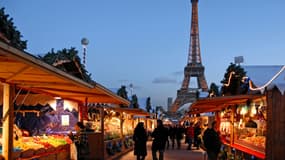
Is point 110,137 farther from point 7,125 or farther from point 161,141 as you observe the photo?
point 7,125

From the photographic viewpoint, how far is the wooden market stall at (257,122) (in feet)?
26.9

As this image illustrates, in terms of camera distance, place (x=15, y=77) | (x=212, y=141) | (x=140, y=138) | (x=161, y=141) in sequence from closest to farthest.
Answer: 1. (x=15, y=77)
2. (x=212, y=141)
3. (x=161, y=141)
4. (x=140, y=138)

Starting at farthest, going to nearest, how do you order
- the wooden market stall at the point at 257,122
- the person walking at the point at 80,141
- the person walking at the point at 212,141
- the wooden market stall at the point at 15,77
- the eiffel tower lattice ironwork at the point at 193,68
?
the eiffel tower lattice ironwork at the point at 193,68
the person walking at the point at 80,141
the person walking at the point at 212,141
the wooden market stall at the point at 257,122
the wooden market stall at the point at 15,77

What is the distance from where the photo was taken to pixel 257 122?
11.7 m

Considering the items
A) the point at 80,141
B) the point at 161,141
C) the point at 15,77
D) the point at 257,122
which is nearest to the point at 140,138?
the point at 161,141

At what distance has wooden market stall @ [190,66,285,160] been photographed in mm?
8188

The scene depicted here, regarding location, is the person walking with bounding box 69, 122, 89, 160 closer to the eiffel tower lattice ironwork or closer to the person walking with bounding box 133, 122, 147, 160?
the person walking with bounding box 133, 122, 147, 160

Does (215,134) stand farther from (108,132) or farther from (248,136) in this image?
(108,132)

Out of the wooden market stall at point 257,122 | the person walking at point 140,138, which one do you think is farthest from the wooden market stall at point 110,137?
the wooden market stall at point 257,122

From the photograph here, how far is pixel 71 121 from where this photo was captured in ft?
55.3

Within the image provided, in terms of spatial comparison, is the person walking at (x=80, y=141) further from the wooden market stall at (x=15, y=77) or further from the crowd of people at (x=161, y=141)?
the wooden market stall at (x=15, y=77)

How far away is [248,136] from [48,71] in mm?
8166

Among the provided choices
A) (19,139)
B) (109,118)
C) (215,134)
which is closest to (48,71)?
(19,139)

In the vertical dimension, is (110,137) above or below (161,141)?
→ below
